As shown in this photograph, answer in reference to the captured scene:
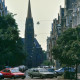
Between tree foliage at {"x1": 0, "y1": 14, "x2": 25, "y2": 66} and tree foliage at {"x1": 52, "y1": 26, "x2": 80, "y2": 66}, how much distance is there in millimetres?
9966

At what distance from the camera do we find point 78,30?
4309cm

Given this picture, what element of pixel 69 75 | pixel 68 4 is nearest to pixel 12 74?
pixel 69 75

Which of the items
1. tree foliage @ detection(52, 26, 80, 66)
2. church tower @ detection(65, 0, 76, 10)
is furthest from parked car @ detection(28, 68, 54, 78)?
church tower @ detection(65, 0, 76, 10)

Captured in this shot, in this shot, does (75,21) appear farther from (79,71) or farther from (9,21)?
(9,21)

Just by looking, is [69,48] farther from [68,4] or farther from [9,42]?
[68,4]

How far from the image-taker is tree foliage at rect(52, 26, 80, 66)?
3850cm

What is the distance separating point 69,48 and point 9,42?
1474cm

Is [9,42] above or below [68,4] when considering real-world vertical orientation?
below

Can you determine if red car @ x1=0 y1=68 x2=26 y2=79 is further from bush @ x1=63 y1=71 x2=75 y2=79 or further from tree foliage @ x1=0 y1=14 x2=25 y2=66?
tree foliage @ x1=0 y1=14 x2=25 y2=66

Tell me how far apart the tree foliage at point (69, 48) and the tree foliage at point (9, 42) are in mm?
9966

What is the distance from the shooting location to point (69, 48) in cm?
4188

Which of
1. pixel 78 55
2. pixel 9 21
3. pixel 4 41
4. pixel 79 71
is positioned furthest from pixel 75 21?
pixel 78 55

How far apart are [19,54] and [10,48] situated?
2978mm

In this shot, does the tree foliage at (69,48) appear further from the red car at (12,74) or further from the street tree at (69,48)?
the red car at (12,74)
